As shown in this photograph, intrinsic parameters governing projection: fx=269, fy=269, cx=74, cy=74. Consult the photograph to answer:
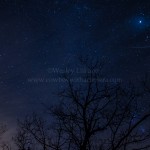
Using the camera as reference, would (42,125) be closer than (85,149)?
No

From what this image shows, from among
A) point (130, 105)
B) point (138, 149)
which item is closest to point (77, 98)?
point (130, 105)

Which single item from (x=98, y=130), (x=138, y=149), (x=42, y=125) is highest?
(x=42, y=125)

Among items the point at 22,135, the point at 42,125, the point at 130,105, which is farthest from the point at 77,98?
the point at 22,135

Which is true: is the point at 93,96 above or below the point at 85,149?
above

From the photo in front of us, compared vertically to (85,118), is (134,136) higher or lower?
lower

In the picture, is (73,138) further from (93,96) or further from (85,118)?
(93,96)

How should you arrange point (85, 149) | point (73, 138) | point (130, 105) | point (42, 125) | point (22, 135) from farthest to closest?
point (22, 135) → point (42, 125) → point (130, 105) → point (73, 138) → point (85, 149)

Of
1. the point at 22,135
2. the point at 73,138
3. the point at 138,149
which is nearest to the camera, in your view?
the point at 138,149

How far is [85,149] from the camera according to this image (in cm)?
1509

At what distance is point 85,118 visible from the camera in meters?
16.0

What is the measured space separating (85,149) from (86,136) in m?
0.74

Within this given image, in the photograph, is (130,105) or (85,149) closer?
(85,149)

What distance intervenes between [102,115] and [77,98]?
1.87m

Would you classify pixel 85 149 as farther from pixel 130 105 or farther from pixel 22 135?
pixel 22 135
